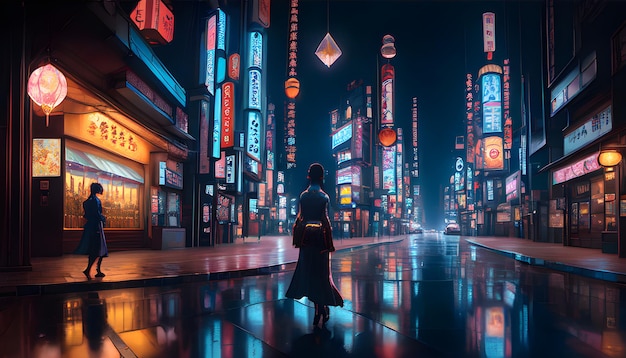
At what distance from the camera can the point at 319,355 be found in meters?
4.87

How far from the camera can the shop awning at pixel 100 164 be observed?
59.6ft

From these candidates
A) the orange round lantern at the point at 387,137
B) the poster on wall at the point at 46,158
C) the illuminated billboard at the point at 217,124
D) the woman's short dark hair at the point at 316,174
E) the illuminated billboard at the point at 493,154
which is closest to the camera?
the woman's short dark hair at the point at 316,174

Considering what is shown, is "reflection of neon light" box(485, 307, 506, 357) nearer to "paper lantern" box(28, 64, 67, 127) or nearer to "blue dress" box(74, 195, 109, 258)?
"blue dress" box(74, 195, 109, 258)

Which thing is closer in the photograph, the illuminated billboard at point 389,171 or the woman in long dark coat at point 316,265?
the woman in long dark coat at point 316,265

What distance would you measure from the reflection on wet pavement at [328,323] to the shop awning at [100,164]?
9.64m

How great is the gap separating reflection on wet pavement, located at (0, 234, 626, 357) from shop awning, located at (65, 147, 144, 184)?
9.64 metres

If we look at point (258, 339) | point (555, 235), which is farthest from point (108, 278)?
point (555, 235)

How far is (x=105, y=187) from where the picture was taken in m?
20.2

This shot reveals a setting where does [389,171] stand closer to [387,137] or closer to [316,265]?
[387,137]

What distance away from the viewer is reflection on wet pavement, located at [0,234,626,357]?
513 centimetres

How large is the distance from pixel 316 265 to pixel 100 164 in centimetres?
1555

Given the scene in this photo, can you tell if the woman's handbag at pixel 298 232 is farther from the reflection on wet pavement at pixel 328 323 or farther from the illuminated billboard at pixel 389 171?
the illuminated billboard at pixel 389 171

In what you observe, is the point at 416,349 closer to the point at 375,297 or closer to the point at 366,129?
the point at 375,297

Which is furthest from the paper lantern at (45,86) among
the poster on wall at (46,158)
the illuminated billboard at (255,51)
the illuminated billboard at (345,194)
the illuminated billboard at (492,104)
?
the illuminated billboard at (345,194)
